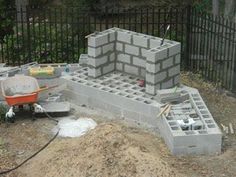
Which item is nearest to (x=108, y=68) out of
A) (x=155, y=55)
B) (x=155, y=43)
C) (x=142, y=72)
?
(x=142, y=72)

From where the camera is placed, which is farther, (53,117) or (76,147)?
(53,117)

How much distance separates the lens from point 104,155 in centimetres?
793

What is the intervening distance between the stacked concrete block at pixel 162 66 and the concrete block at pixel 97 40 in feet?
3.91

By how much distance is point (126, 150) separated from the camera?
314 inches

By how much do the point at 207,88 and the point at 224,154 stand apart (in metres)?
2.84

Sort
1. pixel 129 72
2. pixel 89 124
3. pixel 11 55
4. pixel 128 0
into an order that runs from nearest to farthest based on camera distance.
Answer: pixel 89 124 → pixel 129 72 → pixel 11 55 → pixel 128 0

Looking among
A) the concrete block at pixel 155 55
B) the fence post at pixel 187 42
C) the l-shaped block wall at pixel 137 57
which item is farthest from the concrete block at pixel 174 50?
the fence post at pixel 187 42

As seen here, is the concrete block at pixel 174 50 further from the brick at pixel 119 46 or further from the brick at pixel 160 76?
the brick at pixel 119 46

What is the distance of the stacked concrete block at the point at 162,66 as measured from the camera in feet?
32.0

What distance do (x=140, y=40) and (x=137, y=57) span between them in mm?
348

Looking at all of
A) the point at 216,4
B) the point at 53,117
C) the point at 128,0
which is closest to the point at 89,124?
the point at 53,117

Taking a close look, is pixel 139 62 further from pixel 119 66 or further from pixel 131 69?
pixel 119 66

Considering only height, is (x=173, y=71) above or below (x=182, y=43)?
below

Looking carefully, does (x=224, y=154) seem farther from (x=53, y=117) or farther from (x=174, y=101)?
→ (x=53, y=117)
